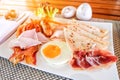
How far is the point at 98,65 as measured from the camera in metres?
0.50

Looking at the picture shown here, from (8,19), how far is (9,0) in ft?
1.29

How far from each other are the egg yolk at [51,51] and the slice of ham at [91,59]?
0.19 feet

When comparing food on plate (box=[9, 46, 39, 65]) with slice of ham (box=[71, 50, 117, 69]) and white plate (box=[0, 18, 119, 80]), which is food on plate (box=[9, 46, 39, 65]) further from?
slice of ham (box=[71, 50, 117, 69])

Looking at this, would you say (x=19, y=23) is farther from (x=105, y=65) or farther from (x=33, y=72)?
(x=105, y=65)

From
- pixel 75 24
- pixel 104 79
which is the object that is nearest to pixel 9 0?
pixel 75 24

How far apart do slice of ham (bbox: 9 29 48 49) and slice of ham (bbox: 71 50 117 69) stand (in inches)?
5.5

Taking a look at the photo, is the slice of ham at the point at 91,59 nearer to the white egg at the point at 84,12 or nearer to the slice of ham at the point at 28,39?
the slice of ham at the point at 28,39

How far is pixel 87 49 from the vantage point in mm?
540

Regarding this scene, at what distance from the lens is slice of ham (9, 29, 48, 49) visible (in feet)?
1.86

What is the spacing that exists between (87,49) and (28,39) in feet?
0.64

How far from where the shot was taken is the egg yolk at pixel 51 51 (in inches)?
21.4

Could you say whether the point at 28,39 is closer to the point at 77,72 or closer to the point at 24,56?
the point at 24,56

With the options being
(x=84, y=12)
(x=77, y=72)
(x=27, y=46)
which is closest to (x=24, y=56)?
(x=27, y=46)

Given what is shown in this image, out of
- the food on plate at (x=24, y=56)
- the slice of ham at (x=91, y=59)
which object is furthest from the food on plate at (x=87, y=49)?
the food on plate at (x=24, y=56)
